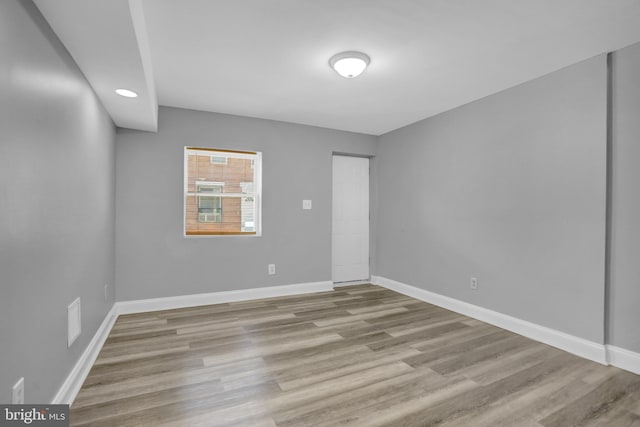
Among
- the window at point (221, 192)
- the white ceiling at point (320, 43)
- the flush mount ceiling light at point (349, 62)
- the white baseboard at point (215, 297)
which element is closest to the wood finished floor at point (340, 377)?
the white baseboard at point (215, 297)

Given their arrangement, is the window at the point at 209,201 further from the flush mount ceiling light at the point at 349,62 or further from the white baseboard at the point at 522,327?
the white baseboard at the point at 522,327

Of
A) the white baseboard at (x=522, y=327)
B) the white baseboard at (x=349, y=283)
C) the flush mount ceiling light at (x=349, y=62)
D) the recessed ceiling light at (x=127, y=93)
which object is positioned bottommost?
the white baseboard at (x=349, y=283)

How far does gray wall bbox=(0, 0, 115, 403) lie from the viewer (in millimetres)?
1187

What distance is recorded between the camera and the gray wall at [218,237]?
11.2ft

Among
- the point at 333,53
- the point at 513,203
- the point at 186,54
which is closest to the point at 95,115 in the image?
the point at 186,54

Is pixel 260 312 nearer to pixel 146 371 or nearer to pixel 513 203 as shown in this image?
pixel 146 371

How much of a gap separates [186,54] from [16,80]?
137 cm

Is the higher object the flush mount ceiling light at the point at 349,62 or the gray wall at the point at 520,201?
the flush mount ceiling light at the point at 349,62

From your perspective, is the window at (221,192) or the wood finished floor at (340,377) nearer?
the wood finished floor at (340,377)

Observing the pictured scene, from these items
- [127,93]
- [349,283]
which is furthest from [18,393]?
[349,283]

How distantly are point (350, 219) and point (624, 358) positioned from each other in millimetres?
3308

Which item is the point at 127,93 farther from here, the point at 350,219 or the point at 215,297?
the point at 350,219

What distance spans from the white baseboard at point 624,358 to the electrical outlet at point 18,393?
3.61 meters

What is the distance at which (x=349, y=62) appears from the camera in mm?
2395
